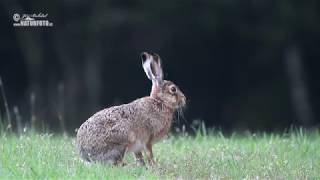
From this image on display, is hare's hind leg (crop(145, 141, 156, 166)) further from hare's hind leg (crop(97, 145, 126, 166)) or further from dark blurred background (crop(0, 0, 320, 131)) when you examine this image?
dark blurred background (crop(0, 0, 320, 131))

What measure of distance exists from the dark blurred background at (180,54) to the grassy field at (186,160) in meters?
10.9

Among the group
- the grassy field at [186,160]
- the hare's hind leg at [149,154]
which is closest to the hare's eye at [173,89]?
the grassy field at [186,160]

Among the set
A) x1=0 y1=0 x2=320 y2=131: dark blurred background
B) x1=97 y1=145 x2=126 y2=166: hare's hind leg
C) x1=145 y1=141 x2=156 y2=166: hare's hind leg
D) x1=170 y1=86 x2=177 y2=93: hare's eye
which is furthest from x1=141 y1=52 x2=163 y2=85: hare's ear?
x1=0 y1=0 x2=320 y2=131: dark blurred background

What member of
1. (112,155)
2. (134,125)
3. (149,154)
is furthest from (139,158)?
(112,155)

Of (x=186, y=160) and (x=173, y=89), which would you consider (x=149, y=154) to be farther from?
(x=173, y=89)

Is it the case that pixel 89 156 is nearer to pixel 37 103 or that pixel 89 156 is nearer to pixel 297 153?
pixel 297 153

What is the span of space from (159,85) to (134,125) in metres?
0.81

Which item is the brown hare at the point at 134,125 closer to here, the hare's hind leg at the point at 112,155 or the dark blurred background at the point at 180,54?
the hare's hind leg at the point at 112,155

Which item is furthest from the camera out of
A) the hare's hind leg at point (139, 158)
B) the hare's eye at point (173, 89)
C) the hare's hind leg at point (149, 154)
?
the hare's eye at point (173, 89)

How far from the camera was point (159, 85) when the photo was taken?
36.7 feet

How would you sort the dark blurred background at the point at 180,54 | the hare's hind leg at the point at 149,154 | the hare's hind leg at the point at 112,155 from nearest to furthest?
the hare's hind leg at the point at 112,155
the hare's hind leg at the point at 149,154
the dark blurred background at the point at 180,54

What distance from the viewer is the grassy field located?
32.0ft

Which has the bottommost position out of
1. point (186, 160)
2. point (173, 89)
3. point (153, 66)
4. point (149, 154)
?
point (186, 160)

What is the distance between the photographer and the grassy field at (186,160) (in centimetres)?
975
